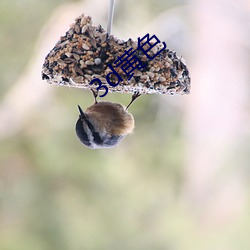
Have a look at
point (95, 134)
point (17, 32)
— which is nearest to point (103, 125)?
point (95, 134)

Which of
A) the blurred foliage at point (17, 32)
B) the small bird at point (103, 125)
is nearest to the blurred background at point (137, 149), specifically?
the blurred foliage at point (17, 32)

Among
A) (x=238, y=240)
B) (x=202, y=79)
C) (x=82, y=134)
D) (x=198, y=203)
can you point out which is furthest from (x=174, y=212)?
(x=82, y=134)

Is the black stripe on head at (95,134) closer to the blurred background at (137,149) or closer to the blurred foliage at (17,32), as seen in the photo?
the blurred background at (137,149)

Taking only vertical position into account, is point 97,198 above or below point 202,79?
below

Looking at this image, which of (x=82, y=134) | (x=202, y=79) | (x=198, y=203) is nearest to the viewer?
(x=82, y=134)

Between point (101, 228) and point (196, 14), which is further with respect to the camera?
point (101, 228)

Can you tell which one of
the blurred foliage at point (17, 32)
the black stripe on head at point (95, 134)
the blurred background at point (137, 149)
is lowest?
the black stripe on head at point (95, 134)

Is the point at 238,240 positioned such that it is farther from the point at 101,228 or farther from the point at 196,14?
the point at 196,14

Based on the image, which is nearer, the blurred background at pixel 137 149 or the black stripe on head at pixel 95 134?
the black stripe on head at pixel 95 134
